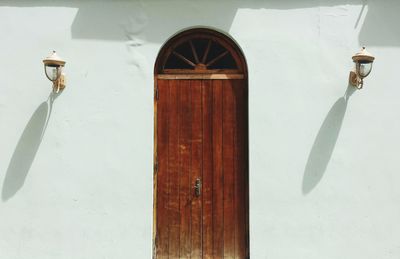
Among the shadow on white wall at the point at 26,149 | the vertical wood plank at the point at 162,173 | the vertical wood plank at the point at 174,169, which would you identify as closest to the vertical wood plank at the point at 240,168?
the vertical wood plank at the point at 174,169

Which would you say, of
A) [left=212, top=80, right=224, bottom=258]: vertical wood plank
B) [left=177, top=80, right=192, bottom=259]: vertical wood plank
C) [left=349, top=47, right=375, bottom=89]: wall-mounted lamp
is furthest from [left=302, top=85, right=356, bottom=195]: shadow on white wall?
[left=177, top=80, right=192, bottom=259]: vertical wood plank

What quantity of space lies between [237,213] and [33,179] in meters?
2.40

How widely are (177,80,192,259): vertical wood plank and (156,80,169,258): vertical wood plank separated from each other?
0.58 ft

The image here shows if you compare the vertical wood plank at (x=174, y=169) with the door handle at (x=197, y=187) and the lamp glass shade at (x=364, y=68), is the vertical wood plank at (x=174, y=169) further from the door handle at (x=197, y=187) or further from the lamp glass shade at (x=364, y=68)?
the lamp glass shade at (x=364, y=68)

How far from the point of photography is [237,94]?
14.3 feet

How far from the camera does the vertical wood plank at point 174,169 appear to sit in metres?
4.27

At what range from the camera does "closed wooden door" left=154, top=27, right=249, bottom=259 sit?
4.26 metres

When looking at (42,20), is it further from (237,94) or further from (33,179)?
(237,94)

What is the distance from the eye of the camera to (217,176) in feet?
14.1

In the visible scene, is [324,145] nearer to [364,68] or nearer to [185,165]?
[364,68]

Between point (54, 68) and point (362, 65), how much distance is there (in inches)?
135

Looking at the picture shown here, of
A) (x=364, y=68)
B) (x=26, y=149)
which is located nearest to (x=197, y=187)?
(x=26, y=149)

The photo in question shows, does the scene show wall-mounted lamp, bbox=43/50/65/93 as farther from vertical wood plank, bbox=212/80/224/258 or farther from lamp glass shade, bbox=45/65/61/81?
vertical wood plank, bbox=212/80/224/258

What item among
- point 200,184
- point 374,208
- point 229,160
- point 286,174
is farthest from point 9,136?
point 374,208
